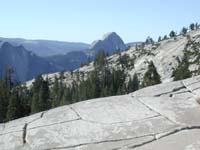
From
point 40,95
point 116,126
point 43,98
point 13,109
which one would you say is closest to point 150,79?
point 13,109

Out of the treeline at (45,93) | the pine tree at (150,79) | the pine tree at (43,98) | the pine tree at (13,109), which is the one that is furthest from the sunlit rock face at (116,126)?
the pine tree at (43,98)

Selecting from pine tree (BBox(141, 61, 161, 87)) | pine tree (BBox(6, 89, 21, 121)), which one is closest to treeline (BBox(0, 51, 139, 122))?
pine tree (BBox(6, 89, 21, 121))

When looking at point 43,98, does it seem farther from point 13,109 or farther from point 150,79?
point 150,79

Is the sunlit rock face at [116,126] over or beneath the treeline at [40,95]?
over

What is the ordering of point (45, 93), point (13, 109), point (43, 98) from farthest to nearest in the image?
point (45, 93)
point (43, 98)
point (13, 109)

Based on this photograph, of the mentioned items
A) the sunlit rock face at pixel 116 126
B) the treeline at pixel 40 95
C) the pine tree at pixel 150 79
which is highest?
the sunlit rock face at pixel 116 126

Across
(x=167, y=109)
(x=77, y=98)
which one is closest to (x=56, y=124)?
(x=167, y=109)

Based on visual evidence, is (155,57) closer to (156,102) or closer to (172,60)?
(172,60)

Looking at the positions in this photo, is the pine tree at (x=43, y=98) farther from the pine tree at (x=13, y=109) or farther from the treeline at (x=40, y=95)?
the pine tree at (x=13, y=109)

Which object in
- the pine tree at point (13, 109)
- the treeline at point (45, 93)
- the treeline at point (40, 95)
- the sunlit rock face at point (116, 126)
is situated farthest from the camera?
the treeline at point (40, 95)

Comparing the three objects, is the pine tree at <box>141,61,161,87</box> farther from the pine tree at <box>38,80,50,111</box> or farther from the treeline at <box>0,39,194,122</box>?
the pine tree at <box>38,80,50,111</box>

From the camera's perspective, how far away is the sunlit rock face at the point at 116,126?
10.0 metres

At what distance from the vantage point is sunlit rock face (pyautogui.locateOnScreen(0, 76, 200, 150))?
10.0 meters

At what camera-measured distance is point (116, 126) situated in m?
10.9
